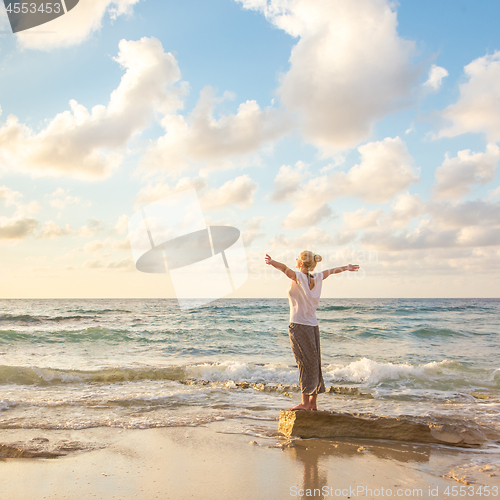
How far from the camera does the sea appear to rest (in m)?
5.55

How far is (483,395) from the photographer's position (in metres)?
7.57

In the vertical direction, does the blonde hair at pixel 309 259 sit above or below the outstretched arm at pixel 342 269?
above

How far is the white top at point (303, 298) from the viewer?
14.1ft

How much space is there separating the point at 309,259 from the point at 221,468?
234 centimetres

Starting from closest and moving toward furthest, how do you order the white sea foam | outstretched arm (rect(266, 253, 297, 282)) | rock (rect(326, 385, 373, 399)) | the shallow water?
1. outstretched arm (rect(266, 253, 297, 282))
2. the shallow water
3. rock (rect(326, 385, 373, 399))
4. the white sea foam

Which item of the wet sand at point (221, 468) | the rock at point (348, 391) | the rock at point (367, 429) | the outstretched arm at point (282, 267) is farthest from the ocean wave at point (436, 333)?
the outstretched arm at point (282, 267)

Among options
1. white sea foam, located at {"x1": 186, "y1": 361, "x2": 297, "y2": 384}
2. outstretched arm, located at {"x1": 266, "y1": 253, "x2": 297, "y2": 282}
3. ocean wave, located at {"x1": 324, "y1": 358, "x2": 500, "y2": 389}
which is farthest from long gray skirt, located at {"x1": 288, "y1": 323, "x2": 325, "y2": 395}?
ocean wave, located at {"x1": 324, "y1": 358, "x2": 500, "y2": 389}

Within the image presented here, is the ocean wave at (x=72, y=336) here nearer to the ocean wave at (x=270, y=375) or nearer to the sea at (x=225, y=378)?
the sea at (x=225, y=378)

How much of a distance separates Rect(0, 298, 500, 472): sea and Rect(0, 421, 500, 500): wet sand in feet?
2.09

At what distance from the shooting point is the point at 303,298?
4.33 metres

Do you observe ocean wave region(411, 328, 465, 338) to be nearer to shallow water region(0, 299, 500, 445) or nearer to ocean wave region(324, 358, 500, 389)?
shallow water region(0, 299, 500, 445)

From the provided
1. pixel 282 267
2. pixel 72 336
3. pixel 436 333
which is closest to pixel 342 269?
pixel 282 267

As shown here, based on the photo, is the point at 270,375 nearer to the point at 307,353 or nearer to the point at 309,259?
the point at 307,353

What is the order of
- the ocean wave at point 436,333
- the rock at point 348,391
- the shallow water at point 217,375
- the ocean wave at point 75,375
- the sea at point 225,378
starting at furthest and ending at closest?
the ocean wave at point 436,333 → the ocean wave at point 75,375 → the rock at point 348,391 → the shallow water at point 217,375 → the sea at point 225,378
